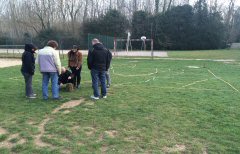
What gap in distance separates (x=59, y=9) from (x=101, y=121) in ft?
147

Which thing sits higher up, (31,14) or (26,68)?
(31,14)

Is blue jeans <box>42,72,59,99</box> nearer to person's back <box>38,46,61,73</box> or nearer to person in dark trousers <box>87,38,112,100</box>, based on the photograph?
person's back <box>38,46,61,73</box>

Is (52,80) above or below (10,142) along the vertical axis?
above

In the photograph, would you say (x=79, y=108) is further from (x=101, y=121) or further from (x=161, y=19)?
(x=161, y=19)

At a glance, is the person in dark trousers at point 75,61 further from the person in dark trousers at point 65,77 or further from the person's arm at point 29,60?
the person's arm at point 29,60

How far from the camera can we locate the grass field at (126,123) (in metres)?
4.35

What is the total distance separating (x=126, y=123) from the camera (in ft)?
18.0

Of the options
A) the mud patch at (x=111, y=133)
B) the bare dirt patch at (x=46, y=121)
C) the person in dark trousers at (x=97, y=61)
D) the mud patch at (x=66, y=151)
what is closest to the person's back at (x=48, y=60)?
the person in dark trousers at (x=97, y=61)

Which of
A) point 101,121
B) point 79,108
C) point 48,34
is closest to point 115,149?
point 101,121

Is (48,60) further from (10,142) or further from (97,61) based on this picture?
(10,142)

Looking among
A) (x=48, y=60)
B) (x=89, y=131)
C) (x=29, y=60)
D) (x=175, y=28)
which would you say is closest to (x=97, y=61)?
(x=48, y=60)

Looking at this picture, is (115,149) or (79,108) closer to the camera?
(115,149)

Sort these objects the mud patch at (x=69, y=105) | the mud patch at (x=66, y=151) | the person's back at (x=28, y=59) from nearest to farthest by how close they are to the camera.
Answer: the mud patch at (x=66, y=151), the mud patch at (x=69, y=105), the person's back at (x=28, y=59)

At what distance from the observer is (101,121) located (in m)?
5.60
